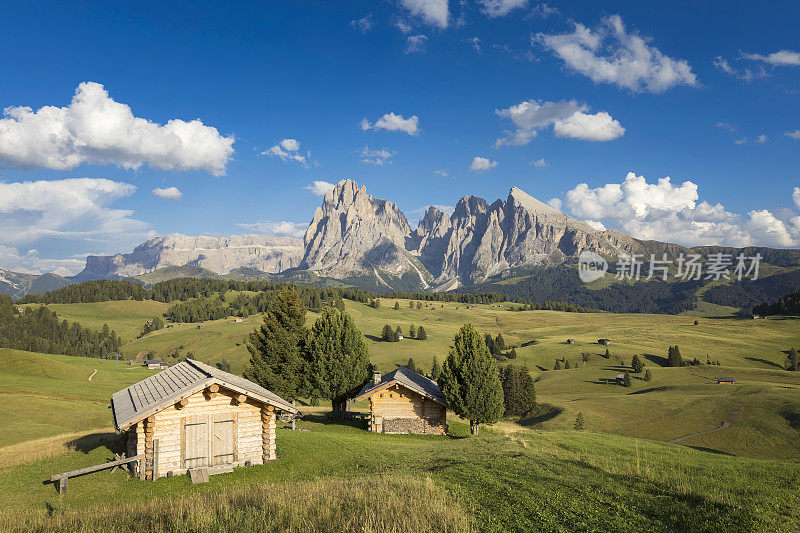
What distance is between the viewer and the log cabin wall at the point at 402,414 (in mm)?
42000

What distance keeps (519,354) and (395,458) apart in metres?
137

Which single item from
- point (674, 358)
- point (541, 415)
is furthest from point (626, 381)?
point (541, 415)

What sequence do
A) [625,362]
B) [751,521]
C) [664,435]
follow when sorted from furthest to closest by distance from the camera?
[625,362] < [664,435] < [751,521]

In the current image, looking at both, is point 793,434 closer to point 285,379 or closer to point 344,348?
point 344,348

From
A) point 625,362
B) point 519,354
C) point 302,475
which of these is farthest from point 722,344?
point 302,475

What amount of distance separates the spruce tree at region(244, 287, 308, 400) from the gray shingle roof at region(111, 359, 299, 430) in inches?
677

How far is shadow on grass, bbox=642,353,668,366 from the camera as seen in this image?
5330 inches

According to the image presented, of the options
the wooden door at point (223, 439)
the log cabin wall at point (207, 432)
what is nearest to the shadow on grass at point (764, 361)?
the log cabin wall at point (207, 432)

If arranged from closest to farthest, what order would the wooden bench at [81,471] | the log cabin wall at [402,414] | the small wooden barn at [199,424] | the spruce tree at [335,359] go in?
the wooden bench at [81,471], the small wooden barn at [199,424], the log cabin wall at [402,414], the spruce tree at [335,359]

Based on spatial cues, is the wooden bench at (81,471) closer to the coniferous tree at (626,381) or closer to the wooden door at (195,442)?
the wooden door at (195,442)

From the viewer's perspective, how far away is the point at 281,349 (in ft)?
160

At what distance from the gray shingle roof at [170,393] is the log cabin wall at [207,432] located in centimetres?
85

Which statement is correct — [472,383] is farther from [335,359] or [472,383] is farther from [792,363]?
[792,363]

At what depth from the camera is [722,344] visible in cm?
15100
